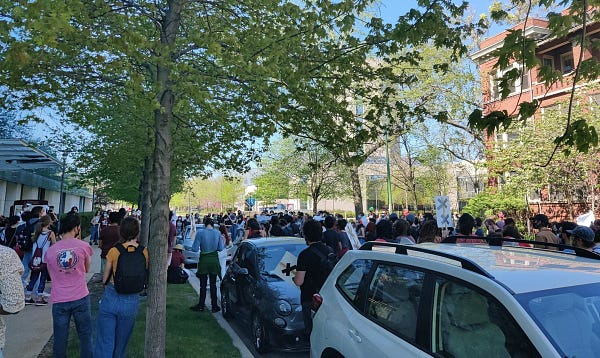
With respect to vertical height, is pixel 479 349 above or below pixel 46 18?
below

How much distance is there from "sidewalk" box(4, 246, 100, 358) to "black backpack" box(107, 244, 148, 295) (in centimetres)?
252

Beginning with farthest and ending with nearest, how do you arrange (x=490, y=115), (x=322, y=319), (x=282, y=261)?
(x=282, y=261) < (x=490, y=115) < (x=322, y=319)

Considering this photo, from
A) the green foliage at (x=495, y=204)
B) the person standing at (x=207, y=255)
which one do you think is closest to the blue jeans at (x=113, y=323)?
the person standing at (x=207, y=255)

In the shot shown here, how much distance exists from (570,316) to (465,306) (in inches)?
21.3

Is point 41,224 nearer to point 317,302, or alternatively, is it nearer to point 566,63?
point 317,302

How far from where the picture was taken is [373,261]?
3578mm

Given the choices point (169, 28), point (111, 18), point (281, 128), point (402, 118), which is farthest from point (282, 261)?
point (111, 18)

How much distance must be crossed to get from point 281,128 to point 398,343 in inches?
146

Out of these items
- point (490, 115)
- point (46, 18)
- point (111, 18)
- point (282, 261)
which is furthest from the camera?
point (282, 261)

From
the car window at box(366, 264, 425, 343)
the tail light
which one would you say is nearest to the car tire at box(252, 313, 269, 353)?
the tail light

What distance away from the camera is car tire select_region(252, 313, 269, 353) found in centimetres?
599

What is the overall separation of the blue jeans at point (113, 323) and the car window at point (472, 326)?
3.22 metres

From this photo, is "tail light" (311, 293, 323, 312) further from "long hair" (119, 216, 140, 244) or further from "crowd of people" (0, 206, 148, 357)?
"long hair" (119, 216, 140, 244)

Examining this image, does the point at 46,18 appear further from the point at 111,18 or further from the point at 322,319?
the point at 322,319
